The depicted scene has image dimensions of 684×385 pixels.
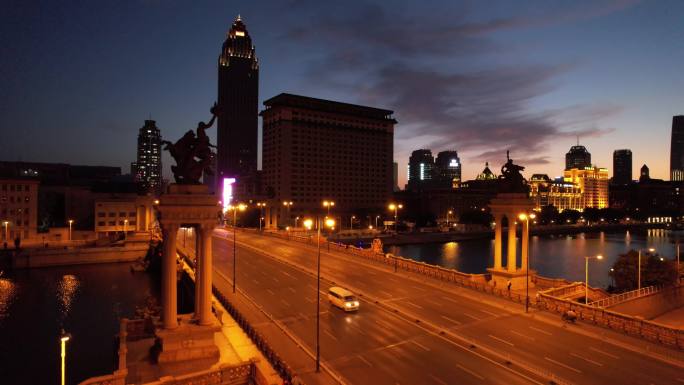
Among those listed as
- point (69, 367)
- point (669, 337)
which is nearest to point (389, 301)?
point (669, 337)

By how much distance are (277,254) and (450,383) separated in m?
51.0

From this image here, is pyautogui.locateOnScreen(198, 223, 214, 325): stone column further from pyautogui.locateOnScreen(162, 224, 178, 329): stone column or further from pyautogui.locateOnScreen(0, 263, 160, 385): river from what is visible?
pyautogui.locateOnScreen(0, 263, 160, 385): river

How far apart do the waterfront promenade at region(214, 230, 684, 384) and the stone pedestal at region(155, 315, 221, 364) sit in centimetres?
615

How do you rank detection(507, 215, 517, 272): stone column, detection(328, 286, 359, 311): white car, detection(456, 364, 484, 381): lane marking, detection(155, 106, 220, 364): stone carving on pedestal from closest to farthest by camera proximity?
1. detection(456, 364, 484, 381): lane marking
2. detection(155, 106, 220, 364): stone carving on pedestal
3. detection(328, 286, 359, 311): white car
4. detection(507, 215, 517, 272): stone column

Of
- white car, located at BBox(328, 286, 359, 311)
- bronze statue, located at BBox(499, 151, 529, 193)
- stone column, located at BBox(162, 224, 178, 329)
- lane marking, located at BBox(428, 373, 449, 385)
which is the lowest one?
lane marking, located at BBox(428, 373, 449, 385)

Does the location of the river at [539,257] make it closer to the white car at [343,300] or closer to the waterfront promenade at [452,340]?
the waterfront promenade at [452,340]

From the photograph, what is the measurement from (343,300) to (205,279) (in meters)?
13.3

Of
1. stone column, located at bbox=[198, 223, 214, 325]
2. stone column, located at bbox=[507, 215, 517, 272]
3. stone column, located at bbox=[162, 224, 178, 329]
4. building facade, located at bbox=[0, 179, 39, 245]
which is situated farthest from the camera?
A: building facade, located at bbox=[0, 179, 39, 245]

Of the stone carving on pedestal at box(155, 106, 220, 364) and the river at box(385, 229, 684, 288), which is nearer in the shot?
the stone carving on pedestal at box(155, 106, 220, 364)

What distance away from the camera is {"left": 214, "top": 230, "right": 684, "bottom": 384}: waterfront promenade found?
22922mm

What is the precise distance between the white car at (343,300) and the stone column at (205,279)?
12626 millimetres

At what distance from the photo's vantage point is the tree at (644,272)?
165 ft

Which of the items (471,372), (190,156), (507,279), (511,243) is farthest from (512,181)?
(190,156)

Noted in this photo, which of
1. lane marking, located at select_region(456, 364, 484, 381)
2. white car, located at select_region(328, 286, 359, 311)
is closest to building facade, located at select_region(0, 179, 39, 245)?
white car, located at select_region(328, 286, 359, 311)
